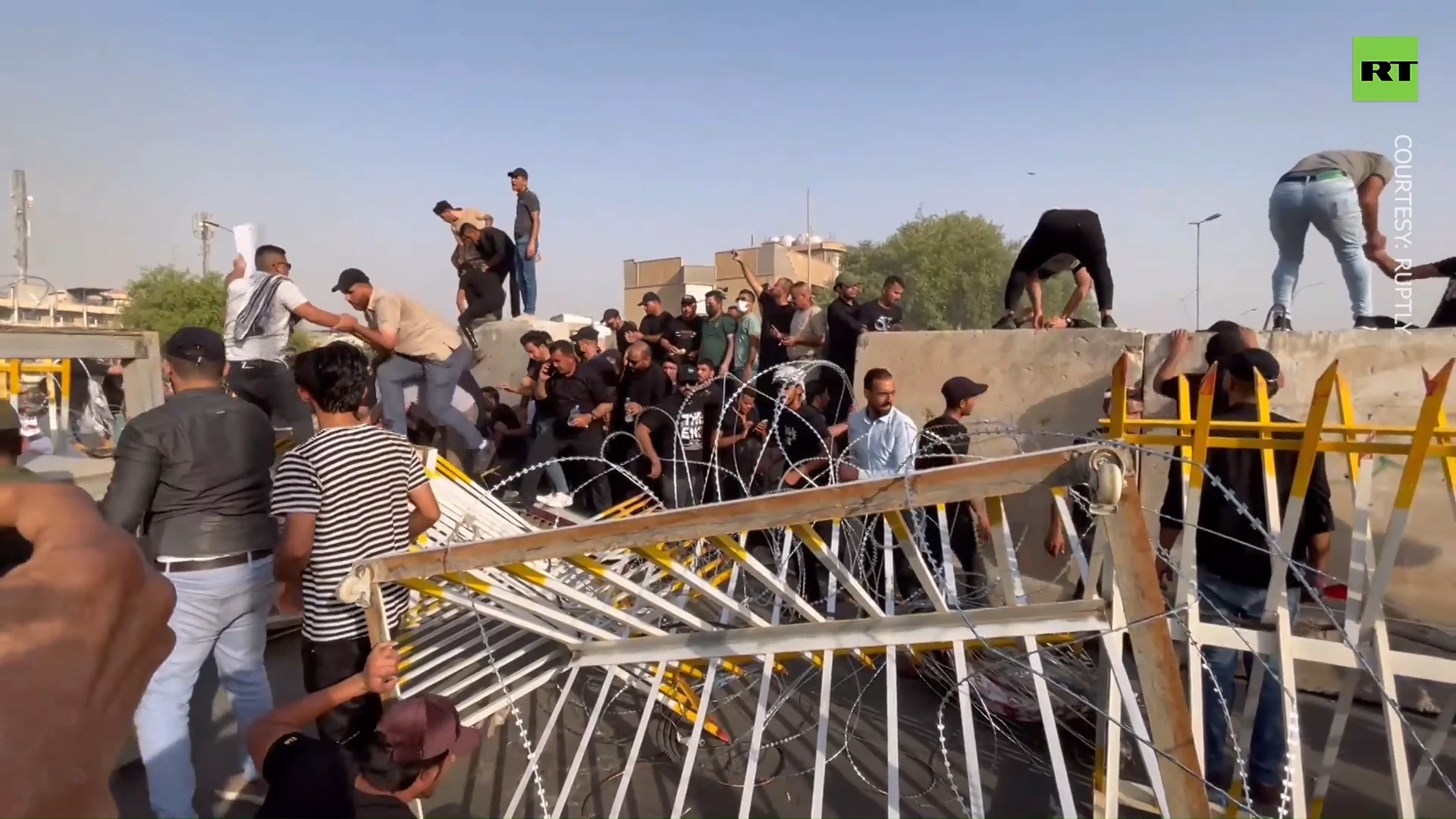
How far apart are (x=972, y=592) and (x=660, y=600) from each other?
84.9 inches

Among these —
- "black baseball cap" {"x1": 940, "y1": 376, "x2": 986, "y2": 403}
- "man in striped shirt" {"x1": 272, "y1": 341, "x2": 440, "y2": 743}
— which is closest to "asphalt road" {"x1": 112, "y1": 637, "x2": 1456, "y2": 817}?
"man in striped shirt" {"x1": 272, "y1": 341, "x2": 440, "y2": 743}

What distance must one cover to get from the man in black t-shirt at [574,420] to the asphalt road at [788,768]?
2.79 meters

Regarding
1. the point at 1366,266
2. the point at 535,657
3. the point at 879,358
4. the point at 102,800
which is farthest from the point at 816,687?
the point at 1366,266

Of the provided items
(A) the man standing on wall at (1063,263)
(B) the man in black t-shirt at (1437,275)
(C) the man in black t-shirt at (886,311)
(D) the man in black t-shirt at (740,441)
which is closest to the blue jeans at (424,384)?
(D) the man in black t-shirt at (740,441)

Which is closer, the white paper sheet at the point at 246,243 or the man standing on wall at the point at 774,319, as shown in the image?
the white paper sheet at the point at 246,243

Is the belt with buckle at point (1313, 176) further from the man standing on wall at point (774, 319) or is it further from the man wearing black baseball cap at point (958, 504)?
the man standing on wall at point (774, 319)

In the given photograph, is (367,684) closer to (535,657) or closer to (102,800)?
(535,657)

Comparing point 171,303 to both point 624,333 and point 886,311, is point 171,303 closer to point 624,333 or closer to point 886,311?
point 624,333

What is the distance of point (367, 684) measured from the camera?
7.66ft

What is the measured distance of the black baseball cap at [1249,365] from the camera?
10.3ft

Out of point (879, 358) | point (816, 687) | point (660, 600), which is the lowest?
point (816, 687)

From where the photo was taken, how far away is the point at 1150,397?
5.11m

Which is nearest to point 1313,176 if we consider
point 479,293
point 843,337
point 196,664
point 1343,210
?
point 1343,210

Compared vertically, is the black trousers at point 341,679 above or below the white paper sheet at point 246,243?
below
